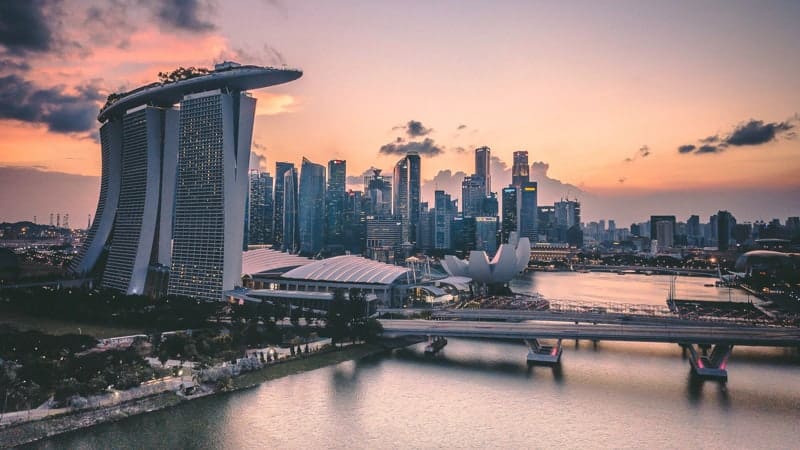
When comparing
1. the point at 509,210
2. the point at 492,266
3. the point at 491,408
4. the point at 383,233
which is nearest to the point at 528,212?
the point at 509,210

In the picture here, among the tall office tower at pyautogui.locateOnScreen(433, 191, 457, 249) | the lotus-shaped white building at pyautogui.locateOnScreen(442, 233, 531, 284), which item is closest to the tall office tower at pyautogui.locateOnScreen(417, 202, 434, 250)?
the tall office tower at pyautogui.locateOnScreen(433, 191, 457, 249)

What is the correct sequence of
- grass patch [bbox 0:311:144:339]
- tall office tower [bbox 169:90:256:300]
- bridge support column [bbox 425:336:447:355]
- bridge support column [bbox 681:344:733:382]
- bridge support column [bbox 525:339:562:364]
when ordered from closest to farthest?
1. bridge support column [bbox 681:344:733:382]
2. bridge support column [bbox 525:339:562:364]
3. bridge support column [bbox 425:336:447:355]
4. grass patch [bbox 0:311:144:339]
5. tall office tower [bbox 169:90:256:300]

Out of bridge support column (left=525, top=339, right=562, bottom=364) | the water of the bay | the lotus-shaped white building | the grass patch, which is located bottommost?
the water of the bay

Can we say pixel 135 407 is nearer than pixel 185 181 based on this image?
Yes

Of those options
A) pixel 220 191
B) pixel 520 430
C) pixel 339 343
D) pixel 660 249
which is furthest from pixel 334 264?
pixel 660 249

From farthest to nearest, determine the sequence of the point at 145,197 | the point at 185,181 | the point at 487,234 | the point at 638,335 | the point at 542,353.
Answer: the point at 487,234, the point at 145,197, the point at 185,181, the point at 542,353, the point at 638,335

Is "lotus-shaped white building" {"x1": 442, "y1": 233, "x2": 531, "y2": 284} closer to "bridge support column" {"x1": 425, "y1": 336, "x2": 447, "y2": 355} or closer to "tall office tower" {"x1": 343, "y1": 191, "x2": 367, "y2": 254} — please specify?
"bridge support column" {"x1": 425, "y1": 336, "x2": 447, "y2": 355}

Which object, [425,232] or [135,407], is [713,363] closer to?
[135,407]

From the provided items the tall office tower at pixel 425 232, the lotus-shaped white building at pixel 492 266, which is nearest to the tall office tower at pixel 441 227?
the tall office tower at pixel 425 232
